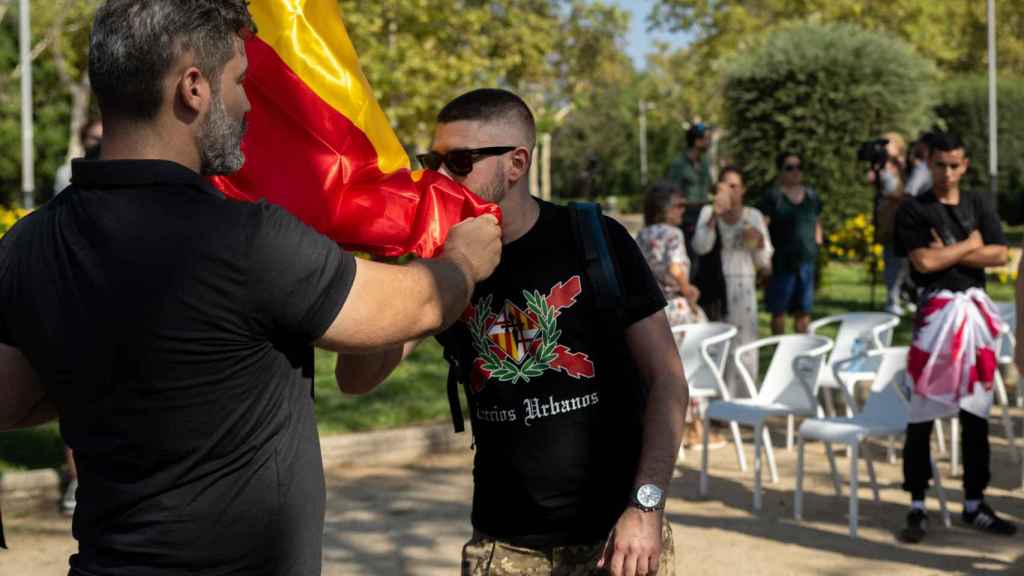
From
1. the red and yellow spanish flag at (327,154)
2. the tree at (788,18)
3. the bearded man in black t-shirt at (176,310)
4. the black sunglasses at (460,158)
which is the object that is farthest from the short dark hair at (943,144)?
the tree at (788,18)

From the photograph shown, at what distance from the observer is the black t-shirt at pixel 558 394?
3.35 m

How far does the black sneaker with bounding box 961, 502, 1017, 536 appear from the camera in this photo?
721cm

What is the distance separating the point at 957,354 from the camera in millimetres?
7188

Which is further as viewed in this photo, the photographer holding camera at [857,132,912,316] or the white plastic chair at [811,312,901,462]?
the photographer holding camera at [857,132,912,316]

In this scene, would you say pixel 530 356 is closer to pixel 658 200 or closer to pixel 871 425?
pixel 871 425

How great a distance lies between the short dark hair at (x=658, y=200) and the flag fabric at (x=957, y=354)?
8.96 ft

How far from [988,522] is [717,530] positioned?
1.47m

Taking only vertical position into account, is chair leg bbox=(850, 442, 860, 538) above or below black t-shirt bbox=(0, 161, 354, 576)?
below

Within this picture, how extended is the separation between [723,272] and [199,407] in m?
8.86

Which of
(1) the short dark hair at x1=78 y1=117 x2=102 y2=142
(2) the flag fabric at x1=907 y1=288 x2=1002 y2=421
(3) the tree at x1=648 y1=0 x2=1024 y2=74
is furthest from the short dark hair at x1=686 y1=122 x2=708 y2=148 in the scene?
(3) the tree at x1=648 y1=0 x2=1024 y2=74

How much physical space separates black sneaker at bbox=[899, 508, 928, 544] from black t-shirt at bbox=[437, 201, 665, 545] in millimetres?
4294

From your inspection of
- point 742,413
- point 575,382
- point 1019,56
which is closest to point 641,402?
point 575,382

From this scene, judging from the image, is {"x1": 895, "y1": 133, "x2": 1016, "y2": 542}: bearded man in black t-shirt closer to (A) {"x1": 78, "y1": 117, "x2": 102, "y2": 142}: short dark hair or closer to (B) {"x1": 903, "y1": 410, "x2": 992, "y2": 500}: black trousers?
(B) {"x1": 903, "y1": 410, "x2": 992, "y2": 500}: black trousers

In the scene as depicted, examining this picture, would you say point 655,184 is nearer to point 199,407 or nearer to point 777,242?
point 777,242
